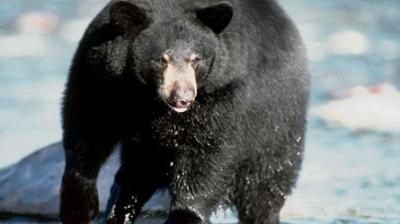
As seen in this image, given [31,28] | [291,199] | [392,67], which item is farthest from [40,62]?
[291,199]

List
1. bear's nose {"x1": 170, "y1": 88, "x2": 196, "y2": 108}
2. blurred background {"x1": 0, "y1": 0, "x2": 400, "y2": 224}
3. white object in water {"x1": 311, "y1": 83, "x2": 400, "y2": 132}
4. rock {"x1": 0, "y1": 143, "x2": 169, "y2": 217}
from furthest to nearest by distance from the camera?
white object in water {"x1": 311, "y1": 83, "x2": 400, "y2": 132}
blurred background {"x1": 0, "y1": 0, "x2": 400, "y2": 224}
rock {"x1": 0, "y1": 143, "x2": 169, "y2": 217}
bear's nose {"x1": 170, "y1": 88, "x2": 196, "y2": 108}

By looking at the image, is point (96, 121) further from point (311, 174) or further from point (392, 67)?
point (392, 67)

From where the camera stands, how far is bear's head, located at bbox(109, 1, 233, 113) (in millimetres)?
6816

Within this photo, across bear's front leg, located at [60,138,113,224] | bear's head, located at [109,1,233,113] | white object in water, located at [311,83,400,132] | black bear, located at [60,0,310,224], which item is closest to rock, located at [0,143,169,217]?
black bear, located at [60,0,310,224]

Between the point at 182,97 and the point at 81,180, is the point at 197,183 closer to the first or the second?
the point at 81,180

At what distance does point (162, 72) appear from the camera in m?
6.87

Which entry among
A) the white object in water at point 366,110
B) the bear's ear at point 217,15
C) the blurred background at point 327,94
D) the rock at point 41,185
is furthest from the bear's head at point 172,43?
the white object in water at point 366,110

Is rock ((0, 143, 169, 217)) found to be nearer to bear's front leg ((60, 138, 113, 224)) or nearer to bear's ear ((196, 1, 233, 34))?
bear's front leg ((60, 138, 113, 224))

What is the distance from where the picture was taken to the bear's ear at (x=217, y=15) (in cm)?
691

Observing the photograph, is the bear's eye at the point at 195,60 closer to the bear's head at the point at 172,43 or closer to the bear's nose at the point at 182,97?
the bear's head at the point at 172,43

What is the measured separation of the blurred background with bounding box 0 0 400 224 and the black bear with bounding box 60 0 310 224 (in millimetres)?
1477

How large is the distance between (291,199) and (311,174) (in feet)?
2.32

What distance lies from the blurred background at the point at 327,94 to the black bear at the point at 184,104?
1.48 meters

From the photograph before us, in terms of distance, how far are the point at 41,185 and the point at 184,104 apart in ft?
8.84
